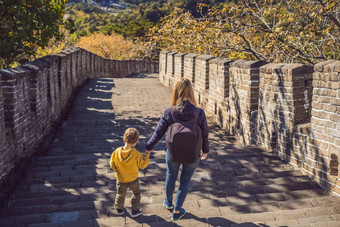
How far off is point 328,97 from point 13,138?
12.7 feet

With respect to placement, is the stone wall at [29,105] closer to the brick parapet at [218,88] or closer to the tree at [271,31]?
the brick parapet at [218,88]

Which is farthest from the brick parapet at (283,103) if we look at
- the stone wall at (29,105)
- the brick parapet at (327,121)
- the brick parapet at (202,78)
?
the stone wall at (29,105)

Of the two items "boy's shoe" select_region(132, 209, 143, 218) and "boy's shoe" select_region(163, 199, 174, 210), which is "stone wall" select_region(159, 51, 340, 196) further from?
"boy's shoe" select_region(132, 209, 143, 218)

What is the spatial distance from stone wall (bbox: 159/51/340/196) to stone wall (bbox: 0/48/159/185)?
338 cm

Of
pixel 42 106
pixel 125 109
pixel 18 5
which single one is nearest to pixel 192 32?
pixel 125 109

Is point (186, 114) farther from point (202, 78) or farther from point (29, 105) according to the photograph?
point (202, 78)

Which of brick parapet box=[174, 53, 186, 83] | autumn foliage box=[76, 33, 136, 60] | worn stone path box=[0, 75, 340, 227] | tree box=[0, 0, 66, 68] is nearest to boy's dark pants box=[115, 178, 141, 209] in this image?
worn stone path box=[0, 75, 340, 227]

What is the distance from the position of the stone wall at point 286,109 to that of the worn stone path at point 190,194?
8.2 inches

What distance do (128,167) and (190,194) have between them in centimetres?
81

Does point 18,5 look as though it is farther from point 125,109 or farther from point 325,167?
point 325,167

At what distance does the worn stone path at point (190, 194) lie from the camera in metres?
3.44

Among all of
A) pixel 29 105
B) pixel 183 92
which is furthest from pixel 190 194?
pixel 29 105

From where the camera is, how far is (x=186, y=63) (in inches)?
424

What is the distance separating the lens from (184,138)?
11.1 feet
